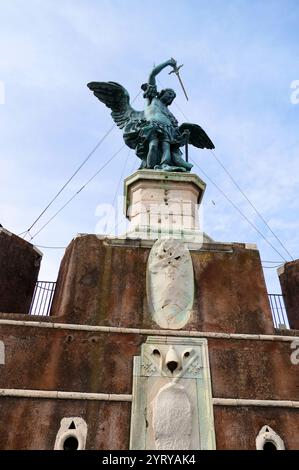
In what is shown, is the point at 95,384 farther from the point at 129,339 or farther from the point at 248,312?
the point at 248,312

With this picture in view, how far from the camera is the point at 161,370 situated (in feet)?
23.1

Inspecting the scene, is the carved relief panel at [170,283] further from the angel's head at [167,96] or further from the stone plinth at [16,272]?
the angel's head at [167,96]

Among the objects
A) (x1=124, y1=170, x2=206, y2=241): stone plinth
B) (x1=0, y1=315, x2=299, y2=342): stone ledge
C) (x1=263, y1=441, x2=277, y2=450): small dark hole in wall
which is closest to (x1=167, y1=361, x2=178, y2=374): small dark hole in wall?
(x1=0, y1=315, x2=299, y2=342): stone ledge

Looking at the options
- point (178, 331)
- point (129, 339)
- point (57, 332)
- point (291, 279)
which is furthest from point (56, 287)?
point (291, 279)

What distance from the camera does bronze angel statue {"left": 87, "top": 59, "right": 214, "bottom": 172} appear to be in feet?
38.1

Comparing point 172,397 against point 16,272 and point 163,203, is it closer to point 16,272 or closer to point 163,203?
point 16,272

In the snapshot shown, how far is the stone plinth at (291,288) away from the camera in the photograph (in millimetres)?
8859

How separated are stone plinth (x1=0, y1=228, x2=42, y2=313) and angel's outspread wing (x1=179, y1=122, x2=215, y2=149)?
6.35m

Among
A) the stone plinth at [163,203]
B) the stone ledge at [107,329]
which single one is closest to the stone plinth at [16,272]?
the stone ledge at [107,329]

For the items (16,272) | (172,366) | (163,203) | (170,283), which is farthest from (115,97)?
(172,366)

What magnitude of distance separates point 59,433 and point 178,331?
243cm

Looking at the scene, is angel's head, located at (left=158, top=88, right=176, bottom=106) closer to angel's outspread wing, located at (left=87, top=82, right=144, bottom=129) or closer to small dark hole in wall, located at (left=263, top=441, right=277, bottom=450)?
angel's outspread wing, located at (left=87, top=82, right=144, bottom=129)

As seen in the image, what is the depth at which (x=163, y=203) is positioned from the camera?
411 inches
